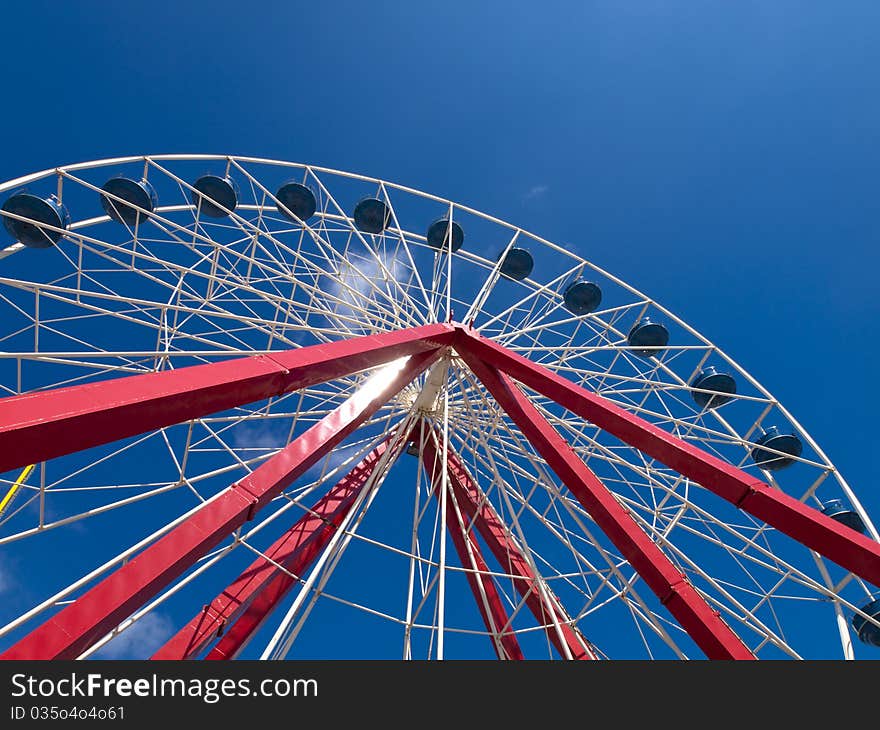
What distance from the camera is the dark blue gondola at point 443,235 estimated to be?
18.3 m

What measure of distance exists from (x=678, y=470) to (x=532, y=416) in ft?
8.90

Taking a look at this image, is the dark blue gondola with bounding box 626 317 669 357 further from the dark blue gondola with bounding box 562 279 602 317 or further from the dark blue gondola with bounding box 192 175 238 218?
the dark blue gondola with bounding box 192 175 238 218

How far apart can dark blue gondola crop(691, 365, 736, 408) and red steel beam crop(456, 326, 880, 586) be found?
847 centimetres

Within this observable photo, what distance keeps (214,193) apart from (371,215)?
4.70m

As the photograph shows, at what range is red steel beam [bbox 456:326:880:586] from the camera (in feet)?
25.2

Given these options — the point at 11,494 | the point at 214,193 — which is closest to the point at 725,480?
the point at 214,193

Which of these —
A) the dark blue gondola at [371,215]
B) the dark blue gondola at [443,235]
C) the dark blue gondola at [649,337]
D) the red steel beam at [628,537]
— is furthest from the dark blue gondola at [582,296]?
the red steel beam at [628,537]

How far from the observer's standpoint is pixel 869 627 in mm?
13859

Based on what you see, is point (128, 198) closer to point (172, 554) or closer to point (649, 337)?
point (172, 554)

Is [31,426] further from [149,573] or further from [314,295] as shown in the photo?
[314,295]

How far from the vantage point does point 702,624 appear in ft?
24.6

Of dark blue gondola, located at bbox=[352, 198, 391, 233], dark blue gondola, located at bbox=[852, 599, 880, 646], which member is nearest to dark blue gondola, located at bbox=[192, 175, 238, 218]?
dark blue gondola, located at bbox=[352, 198, 391, 233]

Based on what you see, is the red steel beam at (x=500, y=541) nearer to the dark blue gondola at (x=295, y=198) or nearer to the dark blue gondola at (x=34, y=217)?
the dark blue gondola at (x=295, y=198)
